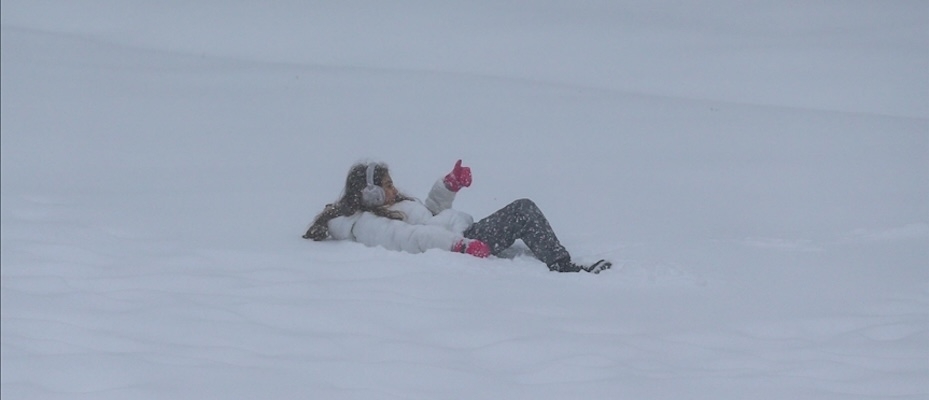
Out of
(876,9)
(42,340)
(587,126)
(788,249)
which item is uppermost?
(876,9)

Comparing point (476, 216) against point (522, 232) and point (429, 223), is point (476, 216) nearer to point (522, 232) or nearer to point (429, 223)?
point (429, 223)

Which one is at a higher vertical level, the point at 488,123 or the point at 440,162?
the point at 488,123

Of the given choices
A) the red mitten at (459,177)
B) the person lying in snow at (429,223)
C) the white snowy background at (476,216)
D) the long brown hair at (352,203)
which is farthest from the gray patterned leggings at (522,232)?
the long brown hair at (352,203)

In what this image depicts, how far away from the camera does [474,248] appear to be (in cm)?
516

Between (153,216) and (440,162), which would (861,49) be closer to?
(440,162)

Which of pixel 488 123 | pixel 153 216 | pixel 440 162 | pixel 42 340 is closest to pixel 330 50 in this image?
pixel 488 123

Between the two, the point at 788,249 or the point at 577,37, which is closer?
the point at 788,249

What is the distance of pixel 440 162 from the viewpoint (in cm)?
812

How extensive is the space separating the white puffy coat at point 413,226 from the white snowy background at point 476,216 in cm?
11

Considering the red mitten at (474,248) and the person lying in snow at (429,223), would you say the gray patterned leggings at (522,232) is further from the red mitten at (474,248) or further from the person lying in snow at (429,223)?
the red mitten at (474,248)

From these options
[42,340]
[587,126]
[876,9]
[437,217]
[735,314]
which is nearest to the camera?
[42,340]

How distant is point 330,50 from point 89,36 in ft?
11.8

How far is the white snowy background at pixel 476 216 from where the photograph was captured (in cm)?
361

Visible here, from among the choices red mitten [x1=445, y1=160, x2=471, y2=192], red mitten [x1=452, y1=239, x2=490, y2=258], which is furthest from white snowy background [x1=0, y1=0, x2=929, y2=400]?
red mitten [x1=445, y1=160, x2=471, y2=192]
